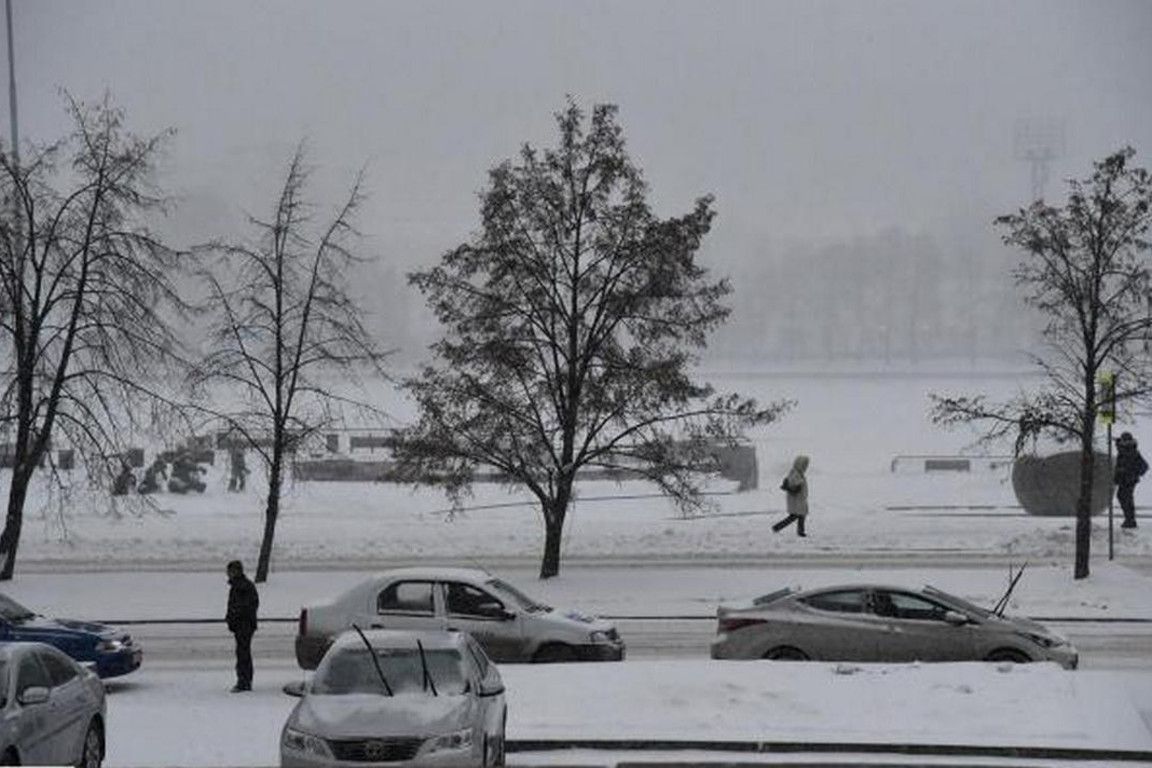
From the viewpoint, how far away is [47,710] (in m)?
12.7

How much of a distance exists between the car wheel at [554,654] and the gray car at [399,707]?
14.7 feet

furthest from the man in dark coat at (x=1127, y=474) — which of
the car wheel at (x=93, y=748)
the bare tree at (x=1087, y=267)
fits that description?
the car wheel at (x=93, y=748)

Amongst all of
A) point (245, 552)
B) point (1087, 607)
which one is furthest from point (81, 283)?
point (1087, 607)

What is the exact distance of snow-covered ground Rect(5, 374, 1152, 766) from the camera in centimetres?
1524

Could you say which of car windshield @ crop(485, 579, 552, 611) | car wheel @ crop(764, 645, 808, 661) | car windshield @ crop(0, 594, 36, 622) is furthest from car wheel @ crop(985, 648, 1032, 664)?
car windshield @ crop(0, 594, 36, 622)

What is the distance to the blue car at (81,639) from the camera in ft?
60.4

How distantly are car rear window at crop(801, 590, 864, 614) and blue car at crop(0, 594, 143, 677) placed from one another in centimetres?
780

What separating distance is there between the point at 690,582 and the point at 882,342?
161751 mm

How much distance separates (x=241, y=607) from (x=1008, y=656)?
858cm

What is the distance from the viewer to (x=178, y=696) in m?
18.4

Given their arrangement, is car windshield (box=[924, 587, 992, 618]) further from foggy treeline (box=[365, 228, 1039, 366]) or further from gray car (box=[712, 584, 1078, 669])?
foggy treeline (box=[365, 228, 1039, 366])

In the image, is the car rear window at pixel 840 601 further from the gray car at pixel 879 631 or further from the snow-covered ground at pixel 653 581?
the snow-covered ground at pixel 653 581

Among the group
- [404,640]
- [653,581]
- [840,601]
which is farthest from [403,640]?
[653,581]

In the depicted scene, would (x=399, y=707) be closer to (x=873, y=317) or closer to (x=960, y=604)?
(x=960, y=604)
